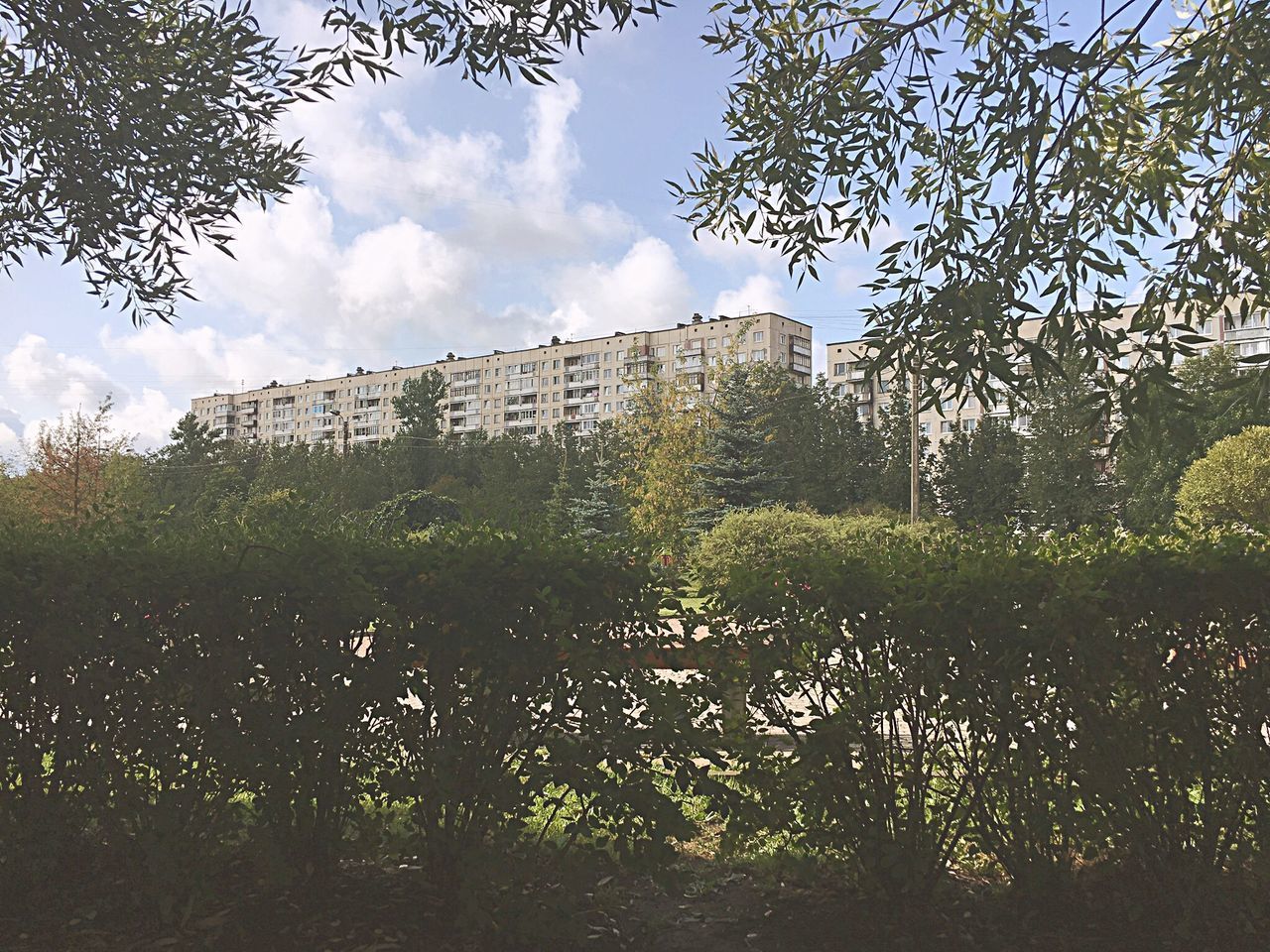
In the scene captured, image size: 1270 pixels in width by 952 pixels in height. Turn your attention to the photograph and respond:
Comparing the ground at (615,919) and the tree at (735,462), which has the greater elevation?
the tree at (735,462)

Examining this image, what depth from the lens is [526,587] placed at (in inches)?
116

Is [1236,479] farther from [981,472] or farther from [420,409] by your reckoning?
[420,409]

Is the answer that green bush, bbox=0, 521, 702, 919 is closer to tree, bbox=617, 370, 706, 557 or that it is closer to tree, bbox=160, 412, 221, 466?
tree, bbox=617, 370, 706, 557

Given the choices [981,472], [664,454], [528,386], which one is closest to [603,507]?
[664,454]

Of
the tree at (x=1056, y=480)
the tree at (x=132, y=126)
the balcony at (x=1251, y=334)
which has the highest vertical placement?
the balcony at (x=1251, y=334)

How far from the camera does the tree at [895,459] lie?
43594 mm

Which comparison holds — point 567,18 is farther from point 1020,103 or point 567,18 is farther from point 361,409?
point 361,409

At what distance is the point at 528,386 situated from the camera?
88938 mm

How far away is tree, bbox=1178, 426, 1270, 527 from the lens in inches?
1016

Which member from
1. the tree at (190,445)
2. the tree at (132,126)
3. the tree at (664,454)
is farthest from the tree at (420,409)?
the tree at (132,126)

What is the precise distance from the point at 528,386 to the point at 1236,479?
69.6m

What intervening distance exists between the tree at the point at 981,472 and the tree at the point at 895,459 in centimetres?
145

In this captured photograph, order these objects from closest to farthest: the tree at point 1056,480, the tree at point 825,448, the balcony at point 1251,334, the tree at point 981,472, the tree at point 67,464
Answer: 1. the tree at point 67,464
2. the tree at point 1056,480
3. the tree at point 825,448
4. the tree at point 981,472
5. the balcony at point 1251,334

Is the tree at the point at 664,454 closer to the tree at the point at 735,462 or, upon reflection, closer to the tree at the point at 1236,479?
the tree at the point at 735,462
